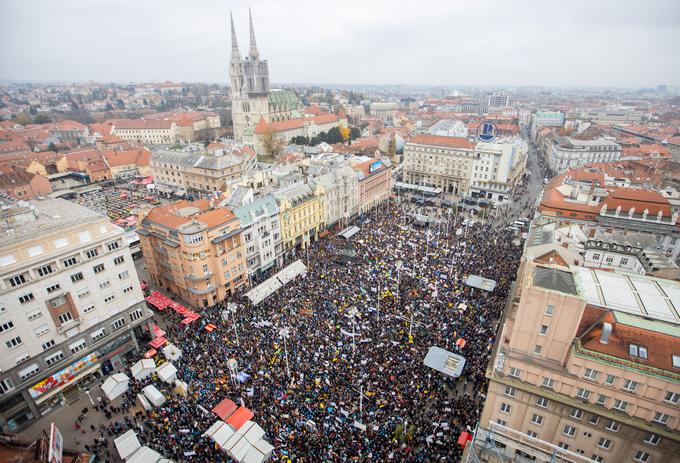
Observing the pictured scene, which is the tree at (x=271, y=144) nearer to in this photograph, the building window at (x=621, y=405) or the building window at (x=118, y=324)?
the building window at (x=118, y=324)

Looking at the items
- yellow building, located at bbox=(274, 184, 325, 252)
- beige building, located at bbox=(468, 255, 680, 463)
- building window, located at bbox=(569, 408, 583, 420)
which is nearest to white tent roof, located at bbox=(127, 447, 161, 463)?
beige building, located at bbox=(468, 255, 680, 463)

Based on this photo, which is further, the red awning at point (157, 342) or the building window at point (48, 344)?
the red awning at point (157, 342)

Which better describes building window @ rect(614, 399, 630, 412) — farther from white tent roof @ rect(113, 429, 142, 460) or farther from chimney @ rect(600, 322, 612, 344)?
white tent roof @ rect(113, 429, 142, 460)

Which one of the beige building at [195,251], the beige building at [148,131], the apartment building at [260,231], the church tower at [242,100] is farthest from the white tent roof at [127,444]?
the beige building at [148,131]

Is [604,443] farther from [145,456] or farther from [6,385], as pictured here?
[6,385]

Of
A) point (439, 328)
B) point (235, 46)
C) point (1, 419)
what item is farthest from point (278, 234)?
point (235, 46)

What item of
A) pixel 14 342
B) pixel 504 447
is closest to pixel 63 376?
pixel 14 342

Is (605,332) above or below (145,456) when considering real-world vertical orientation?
above

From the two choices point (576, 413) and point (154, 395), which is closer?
point (576, 413)
